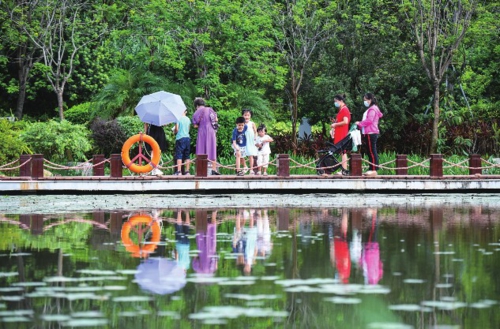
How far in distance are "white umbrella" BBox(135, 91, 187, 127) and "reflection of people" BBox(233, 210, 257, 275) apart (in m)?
8.46

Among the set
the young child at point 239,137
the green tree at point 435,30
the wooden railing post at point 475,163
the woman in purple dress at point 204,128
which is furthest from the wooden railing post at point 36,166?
the green tree at point 435,30

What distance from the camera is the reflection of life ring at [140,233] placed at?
14977 mm

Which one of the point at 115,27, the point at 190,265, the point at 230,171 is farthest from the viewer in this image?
the point at 115,27

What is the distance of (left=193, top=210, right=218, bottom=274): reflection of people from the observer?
13188 mm

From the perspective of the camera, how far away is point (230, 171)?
3369 cm

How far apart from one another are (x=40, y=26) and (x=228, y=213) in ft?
75.8

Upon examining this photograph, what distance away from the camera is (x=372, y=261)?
45.2ft

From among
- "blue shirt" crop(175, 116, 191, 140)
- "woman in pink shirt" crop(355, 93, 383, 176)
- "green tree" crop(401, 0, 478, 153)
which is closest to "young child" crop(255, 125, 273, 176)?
"blue shirt" crop(175, 116, 191, 140)

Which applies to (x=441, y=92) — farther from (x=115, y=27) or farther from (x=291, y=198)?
(x=291, y=198)

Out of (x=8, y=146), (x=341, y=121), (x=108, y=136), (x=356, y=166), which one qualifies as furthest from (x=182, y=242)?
(x=108, y=136)

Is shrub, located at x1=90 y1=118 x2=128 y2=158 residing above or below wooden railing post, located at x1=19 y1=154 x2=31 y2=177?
above

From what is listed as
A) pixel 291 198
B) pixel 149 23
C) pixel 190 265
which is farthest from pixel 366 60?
pixel 190 265

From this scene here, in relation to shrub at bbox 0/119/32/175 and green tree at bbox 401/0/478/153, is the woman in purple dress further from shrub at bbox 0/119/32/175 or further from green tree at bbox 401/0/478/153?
green tree at bbox 401/0/478/153

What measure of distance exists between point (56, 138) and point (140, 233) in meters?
18.8
